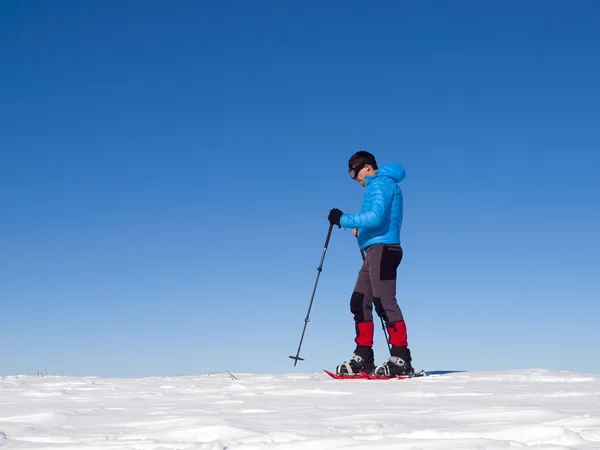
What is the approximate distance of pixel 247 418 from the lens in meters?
4.11

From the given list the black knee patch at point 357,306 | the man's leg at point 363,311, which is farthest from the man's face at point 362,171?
the black knee patch at point 357,306

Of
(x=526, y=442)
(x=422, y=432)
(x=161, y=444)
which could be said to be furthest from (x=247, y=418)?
(x=526, y=442)

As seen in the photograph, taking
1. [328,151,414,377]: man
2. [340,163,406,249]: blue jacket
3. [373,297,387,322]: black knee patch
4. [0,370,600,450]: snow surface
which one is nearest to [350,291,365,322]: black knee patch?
[328,151,414,377]: man

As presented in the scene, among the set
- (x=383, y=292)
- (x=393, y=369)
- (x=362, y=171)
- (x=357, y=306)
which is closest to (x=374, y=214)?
(x=362, y=171)

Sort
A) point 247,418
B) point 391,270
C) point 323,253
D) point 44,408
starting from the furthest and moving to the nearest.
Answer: point 323,253 < point 391,270 < point 44,408 < point 247,418

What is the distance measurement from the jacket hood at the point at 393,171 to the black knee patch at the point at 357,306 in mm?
1580

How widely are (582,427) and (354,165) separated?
17.8 ft

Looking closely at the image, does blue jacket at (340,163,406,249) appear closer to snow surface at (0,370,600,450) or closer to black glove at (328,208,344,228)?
black glove at (328,208,344,228)

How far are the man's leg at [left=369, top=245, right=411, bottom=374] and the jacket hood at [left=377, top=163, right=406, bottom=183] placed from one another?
0.92m

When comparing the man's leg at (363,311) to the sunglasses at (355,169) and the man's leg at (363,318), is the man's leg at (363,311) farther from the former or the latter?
the sunglasses at (355,169)

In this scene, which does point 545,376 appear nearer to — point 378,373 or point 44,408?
point 378,373

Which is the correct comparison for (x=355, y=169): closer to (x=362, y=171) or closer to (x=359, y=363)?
(x=362, y=171)

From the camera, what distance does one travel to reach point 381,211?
7.90m

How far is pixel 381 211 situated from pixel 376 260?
24.2 inches
